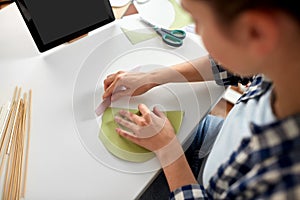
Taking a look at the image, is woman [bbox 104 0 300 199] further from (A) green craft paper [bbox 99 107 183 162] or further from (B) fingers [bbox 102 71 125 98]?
(B) fingers [bbox 102 71 125 98]

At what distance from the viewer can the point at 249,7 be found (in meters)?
0.33

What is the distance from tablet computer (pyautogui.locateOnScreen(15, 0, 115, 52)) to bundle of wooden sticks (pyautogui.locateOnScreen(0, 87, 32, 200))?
0.13 metres

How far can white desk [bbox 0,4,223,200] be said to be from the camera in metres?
0.60

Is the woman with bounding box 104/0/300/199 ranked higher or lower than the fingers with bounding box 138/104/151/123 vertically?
higher

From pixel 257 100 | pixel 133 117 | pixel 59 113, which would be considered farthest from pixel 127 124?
pixel 257 100

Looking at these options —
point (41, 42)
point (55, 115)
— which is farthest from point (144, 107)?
point (41, 42)

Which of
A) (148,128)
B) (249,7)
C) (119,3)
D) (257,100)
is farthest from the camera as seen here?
(119,3)

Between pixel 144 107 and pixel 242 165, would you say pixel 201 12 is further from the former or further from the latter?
pixel 144 107

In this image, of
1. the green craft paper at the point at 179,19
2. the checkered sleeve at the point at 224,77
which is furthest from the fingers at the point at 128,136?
the green craft paper at the point at 179,19

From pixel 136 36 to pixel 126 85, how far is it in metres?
0.15

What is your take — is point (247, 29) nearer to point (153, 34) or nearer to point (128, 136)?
point (128, 136)

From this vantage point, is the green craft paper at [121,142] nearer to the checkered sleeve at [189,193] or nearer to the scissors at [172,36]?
the checkered sleeve at [189,193]

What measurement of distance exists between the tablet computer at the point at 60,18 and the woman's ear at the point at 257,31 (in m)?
0.50

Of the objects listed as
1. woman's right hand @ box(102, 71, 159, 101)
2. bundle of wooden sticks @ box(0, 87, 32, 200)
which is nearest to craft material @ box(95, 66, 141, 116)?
woman's right hand @ box(102, 71, 159, 101)
